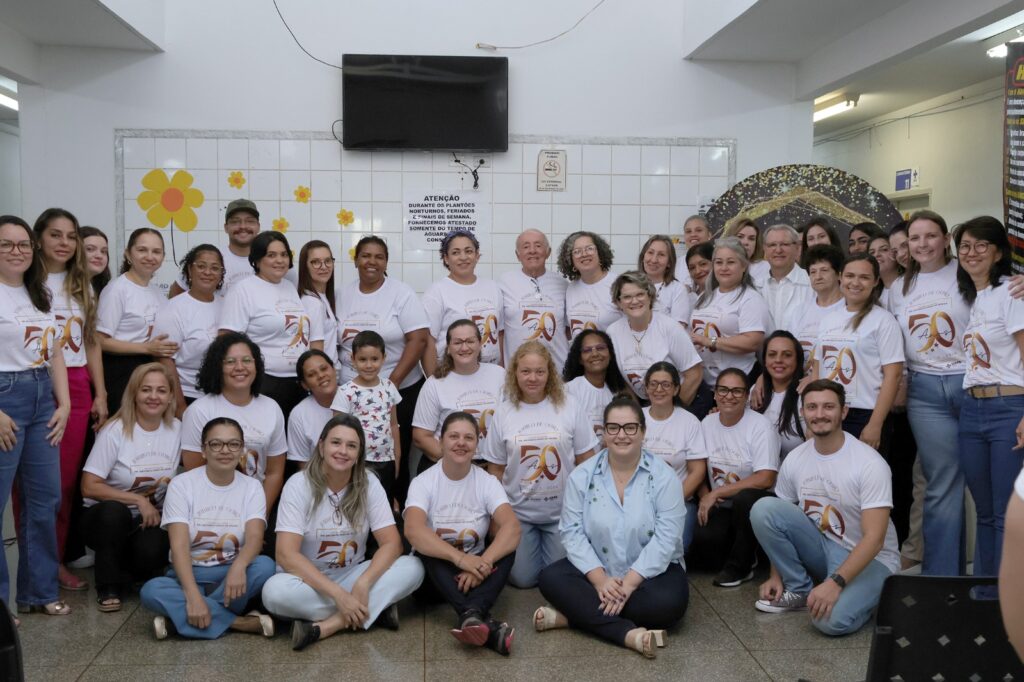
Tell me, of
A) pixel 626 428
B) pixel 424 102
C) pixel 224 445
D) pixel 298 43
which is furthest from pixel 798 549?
pixel 298 43

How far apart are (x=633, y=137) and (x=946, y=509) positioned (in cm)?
321

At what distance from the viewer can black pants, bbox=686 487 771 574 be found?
3.90 metres

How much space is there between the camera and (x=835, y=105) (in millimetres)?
8750

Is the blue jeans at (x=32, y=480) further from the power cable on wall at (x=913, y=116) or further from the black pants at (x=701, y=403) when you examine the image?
the power cable on wall at (x=913, y=116)

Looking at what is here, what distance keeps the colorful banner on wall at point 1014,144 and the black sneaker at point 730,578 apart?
1697 mm

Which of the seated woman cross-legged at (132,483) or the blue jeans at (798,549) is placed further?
the seated woman cross-legged at (132,483)

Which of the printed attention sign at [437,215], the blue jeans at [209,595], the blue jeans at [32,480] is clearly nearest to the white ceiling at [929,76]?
the printed attention sign at [437,215]

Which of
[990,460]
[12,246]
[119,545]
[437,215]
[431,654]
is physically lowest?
[431,654]

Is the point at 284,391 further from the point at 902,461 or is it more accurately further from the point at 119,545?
the point at 902,461

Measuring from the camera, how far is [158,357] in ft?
13.3

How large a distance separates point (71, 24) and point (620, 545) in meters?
4.18

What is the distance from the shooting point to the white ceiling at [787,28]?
4918 millimetres

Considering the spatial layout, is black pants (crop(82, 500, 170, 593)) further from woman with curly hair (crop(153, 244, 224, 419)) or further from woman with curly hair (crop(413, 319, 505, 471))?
woman with curly hair (crop(413, 319, 505, 471))

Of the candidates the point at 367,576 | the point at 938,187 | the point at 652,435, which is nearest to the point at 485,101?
the point at 652,435
